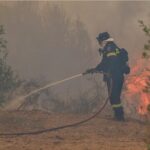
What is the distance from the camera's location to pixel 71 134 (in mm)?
8891

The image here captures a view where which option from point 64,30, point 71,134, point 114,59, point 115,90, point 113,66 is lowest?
point 71,134

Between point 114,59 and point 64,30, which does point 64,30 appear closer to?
point 64,30

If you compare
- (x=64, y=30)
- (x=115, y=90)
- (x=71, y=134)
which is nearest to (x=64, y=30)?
(x=64, y=30)

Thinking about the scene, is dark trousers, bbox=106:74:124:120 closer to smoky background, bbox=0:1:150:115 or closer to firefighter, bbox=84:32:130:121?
firefighter, bbox=84:32:130:121

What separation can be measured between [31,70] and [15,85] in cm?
1720

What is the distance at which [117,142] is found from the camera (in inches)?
321

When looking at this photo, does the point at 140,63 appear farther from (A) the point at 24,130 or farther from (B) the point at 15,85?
(A) the point at 24,130

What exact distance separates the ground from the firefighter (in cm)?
58

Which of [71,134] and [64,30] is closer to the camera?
[71,134]

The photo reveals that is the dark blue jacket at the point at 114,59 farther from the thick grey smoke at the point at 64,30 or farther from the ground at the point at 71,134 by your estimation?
the thick grey smoke at the point at 64,30

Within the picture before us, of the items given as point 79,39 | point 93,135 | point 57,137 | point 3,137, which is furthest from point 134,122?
point 79,39

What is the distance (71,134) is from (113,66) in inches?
90.2

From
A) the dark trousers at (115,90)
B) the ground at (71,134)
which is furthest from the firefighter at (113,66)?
the ground at (71,134)

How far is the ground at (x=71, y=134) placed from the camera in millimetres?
7771
